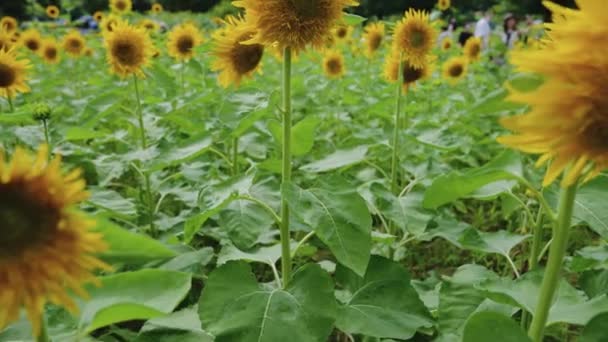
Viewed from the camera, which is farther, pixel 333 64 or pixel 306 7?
pixel 333 64

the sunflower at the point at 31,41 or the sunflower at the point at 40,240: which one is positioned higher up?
the sunflower at the point at 40,240

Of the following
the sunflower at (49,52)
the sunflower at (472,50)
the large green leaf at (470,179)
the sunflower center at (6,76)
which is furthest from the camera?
the sunflower at (472,50)

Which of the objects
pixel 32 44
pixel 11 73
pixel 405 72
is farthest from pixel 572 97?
pixel 32 44

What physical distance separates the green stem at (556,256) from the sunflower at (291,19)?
2.13ft

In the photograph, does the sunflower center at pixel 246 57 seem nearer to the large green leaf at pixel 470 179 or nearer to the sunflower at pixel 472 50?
the large green leaf at pixel 470 179

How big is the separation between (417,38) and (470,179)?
1379 mm

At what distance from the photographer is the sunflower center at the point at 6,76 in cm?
217

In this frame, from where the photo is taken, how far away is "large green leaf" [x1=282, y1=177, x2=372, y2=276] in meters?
1.17

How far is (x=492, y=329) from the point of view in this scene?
940mm

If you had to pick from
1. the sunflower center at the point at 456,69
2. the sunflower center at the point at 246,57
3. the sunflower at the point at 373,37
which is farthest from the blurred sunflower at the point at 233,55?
the sunflower center at the point at 456,69

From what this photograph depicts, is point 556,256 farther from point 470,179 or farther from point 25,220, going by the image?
point 25,220

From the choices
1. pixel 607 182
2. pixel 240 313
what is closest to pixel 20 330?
pixel 240 313

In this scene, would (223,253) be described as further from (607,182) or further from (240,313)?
(607,182)

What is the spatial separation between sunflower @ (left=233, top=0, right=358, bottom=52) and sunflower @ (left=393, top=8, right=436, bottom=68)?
966 mm
